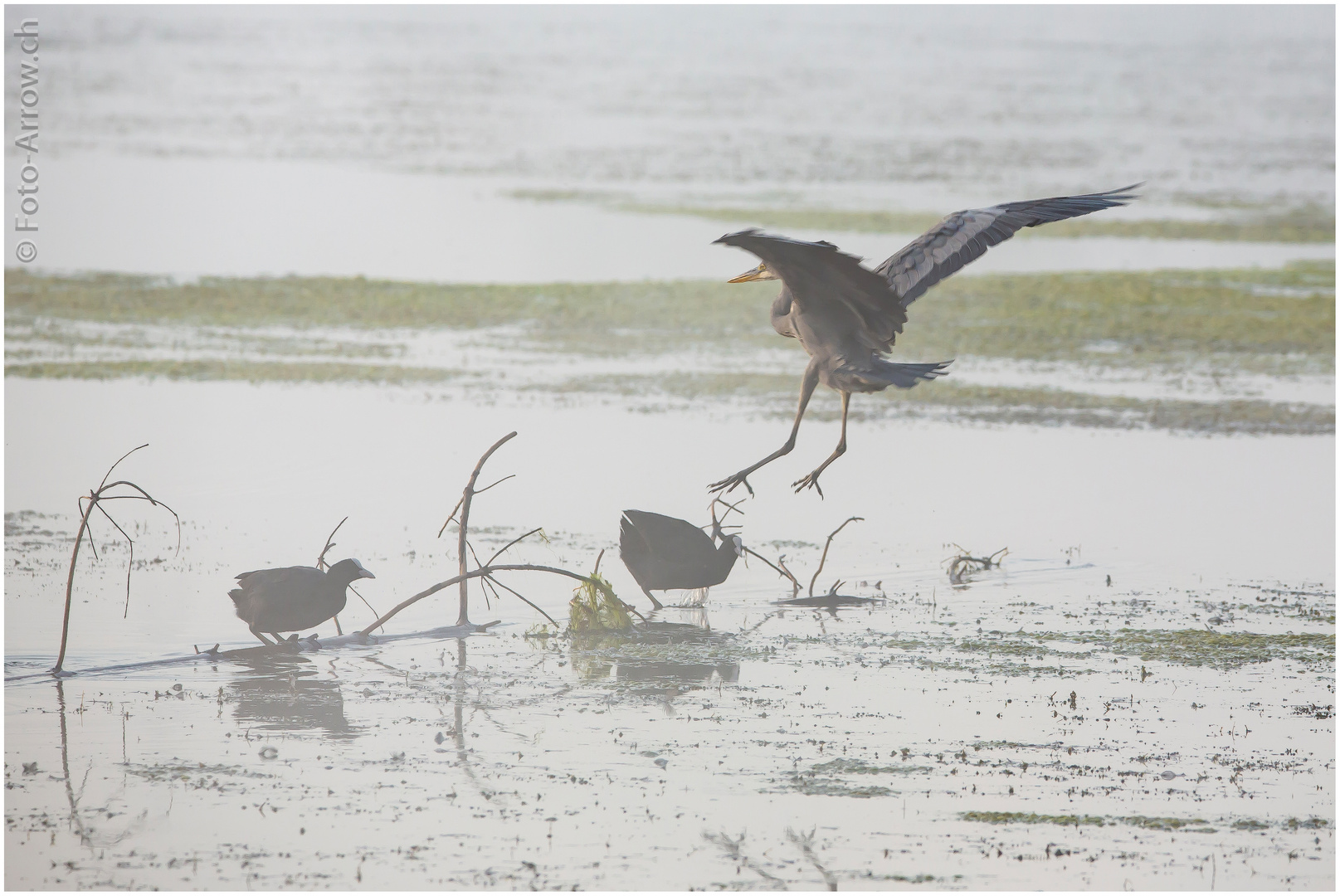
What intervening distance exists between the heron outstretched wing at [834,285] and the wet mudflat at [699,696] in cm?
178

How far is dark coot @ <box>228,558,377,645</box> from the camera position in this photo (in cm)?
739

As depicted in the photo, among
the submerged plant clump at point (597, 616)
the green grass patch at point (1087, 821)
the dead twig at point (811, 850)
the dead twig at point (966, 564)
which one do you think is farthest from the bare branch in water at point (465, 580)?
the green grass patch at point (1087, 821)

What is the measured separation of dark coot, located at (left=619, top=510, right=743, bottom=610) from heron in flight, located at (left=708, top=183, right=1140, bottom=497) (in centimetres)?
101

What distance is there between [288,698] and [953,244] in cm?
370

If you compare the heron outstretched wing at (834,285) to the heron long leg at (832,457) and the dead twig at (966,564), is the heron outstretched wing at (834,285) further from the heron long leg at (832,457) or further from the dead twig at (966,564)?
the dead twig at (966,564)

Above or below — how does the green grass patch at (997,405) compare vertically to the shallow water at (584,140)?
below

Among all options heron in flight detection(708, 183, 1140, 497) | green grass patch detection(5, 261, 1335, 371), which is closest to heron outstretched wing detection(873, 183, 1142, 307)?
heron in flight detection(708, 183, 1140, 497)

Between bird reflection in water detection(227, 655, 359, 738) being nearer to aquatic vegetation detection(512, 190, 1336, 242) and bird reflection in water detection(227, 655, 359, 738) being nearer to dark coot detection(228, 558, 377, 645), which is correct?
dark coot detection(228, 558, 377, 645)

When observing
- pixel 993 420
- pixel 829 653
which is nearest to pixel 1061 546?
pixel 829 653

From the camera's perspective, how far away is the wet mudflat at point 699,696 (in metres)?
5.52

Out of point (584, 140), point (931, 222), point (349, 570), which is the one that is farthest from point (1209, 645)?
point (584, 140)

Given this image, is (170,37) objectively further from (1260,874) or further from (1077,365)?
(1260,874)

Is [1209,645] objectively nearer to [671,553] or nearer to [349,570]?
[671,553]

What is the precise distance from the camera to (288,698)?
23.0ft
